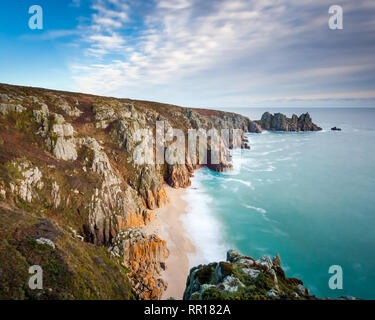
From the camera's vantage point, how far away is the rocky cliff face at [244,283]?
8922mm

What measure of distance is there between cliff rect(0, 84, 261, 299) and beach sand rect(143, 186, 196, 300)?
3.62ft

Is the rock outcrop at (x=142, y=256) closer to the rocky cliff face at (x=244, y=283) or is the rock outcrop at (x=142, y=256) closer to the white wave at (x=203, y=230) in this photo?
the white wave at (x=203, y=230)

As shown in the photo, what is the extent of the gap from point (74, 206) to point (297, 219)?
3719cm

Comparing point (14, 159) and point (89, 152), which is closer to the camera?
point (14, 159)

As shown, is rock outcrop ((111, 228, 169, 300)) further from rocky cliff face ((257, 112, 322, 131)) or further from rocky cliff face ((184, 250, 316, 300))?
rocky cliff face ((257, 112, 322, 131))

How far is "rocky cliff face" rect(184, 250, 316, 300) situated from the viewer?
351 inches

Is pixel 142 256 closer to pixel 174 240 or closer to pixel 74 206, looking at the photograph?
pixel 174 240

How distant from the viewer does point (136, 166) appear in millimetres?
35000

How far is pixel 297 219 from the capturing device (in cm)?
3353

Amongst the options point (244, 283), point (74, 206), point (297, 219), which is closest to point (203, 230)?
point (297, 219)
